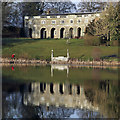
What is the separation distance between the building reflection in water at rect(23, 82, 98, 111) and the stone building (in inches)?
2272

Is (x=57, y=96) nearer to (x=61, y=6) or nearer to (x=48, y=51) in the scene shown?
(x=48, y=51)

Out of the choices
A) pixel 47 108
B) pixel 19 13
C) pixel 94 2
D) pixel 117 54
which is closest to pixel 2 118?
pixel 47 108

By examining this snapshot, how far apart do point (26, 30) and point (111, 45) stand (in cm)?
3207

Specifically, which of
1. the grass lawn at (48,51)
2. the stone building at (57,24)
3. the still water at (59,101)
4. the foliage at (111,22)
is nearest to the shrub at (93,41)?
the foliage at (111,22)

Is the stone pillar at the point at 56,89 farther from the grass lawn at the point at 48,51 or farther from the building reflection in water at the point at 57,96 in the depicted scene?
the grass lawn at the point at 48,51

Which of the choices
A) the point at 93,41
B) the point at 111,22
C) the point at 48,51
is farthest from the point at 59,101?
the point at 93,41

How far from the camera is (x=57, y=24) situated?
78.4 m

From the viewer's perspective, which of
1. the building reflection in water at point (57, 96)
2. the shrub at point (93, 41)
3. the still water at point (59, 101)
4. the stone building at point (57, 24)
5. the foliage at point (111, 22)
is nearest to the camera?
the still water at point (59, 101)

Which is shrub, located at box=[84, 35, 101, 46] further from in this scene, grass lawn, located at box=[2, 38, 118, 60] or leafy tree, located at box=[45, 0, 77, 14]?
leafy tree, located at box=[45, 0, 77, 14]

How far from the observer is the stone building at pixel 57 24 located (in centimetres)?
7631

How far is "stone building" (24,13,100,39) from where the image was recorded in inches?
3004

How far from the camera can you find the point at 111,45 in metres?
53.1

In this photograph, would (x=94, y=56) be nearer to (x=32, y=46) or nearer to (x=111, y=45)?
(x=111, y=45)

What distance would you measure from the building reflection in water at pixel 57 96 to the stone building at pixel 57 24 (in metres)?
57.7
